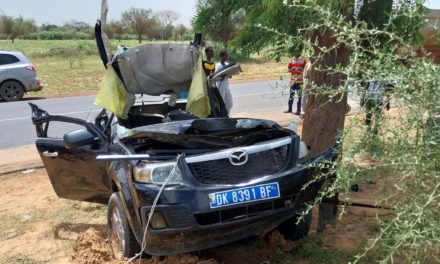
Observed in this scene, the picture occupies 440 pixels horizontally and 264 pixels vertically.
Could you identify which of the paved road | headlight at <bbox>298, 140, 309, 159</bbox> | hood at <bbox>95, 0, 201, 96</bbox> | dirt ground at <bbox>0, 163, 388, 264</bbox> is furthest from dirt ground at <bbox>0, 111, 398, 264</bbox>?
the paved road

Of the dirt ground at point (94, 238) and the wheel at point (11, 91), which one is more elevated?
the dirt ground at point (94, 238)

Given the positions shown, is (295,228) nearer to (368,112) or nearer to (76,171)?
(368,112)

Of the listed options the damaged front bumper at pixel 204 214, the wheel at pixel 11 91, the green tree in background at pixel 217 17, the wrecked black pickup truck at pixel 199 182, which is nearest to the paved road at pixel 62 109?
the wheel at pixel 11 91

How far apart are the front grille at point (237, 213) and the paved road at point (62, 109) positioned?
19.8 ft

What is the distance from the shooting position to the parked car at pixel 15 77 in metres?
18.3

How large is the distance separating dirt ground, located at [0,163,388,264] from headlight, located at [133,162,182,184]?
832 mm

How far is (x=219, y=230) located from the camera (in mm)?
3740

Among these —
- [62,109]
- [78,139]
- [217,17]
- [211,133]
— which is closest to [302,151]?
[211,133]

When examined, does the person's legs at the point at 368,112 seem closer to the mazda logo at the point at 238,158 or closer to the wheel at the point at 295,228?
the mazda logo at the point at 238,158

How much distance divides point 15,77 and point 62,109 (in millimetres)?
3943

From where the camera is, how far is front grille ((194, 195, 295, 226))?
3688mm

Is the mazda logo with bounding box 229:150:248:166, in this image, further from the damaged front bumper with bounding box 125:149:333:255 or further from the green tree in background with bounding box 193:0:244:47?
the green tree in background with bounding box 193:0:244:47

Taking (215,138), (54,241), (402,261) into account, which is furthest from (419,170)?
(54,241)

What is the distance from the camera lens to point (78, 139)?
4.76m
